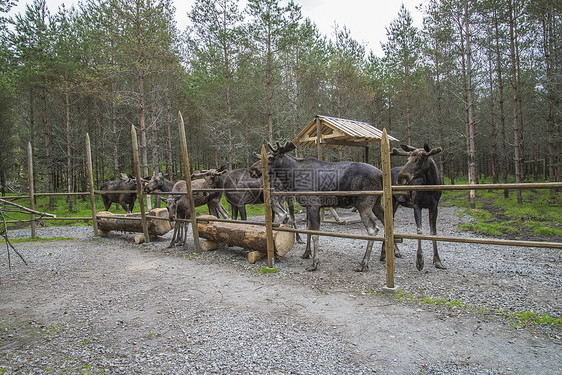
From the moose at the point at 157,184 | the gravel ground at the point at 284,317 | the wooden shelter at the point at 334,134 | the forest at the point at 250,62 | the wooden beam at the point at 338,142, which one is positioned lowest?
the gravel ground at the point at 284,317

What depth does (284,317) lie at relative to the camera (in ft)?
11.7

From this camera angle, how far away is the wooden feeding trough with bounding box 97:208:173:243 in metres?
8.44

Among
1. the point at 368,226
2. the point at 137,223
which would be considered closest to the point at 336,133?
the point at 368,226

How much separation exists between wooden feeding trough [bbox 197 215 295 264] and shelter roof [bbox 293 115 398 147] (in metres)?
4.44

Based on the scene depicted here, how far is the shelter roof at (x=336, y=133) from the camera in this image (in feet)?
30.3

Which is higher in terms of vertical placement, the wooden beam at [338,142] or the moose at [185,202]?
the wooden beam at [338,142]

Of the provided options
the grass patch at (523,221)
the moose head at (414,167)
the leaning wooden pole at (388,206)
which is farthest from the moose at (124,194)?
the grass patch at (523,221)

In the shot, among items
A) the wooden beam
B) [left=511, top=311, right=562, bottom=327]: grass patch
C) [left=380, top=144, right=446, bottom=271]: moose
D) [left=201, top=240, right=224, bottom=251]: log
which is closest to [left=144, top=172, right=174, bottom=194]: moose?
[left=201, top=240, right=224, bottom=251]: log

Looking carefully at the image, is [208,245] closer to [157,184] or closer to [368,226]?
[157,184]

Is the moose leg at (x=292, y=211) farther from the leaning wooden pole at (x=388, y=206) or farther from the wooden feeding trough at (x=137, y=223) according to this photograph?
the leaning wooden pole at (x=388, y=206)

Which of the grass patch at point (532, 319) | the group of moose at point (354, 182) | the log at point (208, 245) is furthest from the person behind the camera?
the log at point (208, 245)

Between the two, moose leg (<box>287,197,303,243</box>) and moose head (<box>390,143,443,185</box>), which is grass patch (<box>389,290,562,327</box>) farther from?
moose leg (<box>287,197,303,243</box>)

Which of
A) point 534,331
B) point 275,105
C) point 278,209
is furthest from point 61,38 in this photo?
point 534,331

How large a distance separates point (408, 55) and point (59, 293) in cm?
2085
